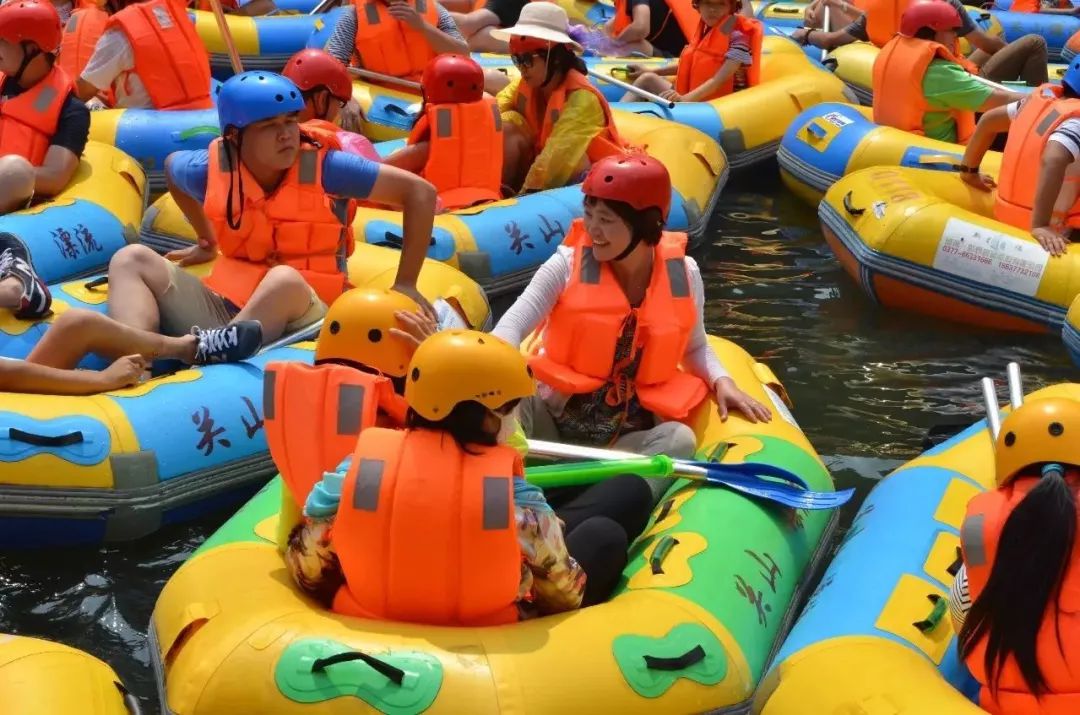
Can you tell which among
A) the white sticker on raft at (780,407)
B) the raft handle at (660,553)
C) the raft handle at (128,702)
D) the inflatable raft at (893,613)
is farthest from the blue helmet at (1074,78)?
the raft handle at (128,702)

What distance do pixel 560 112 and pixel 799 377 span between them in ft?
5.24

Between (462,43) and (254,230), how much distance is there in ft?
11.4

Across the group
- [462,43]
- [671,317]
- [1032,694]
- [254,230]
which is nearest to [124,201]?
[254,230]

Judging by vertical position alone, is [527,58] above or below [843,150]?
above

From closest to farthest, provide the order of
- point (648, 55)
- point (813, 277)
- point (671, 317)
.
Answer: point (671, 317)
point (813, 277)
point (648, 55)

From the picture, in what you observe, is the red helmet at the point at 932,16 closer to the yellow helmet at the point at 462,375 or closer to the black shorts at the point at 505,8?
the black shorts at the point at 505,8

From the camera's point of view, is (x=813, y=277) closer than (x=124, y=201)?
No

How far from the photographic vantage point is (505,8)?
460 inches

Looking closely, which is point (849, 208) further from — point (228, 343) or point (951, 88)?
point (228, 343)

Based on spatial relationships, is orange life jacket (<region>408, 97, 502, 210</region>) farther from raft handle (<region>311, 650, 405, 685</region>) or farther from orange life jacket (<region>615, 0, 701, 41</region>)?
orange life jacket (<region>615, 0, 701, 41</region>)

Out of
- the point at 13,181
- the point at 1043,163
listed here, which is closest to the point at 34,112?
the point at 13,181

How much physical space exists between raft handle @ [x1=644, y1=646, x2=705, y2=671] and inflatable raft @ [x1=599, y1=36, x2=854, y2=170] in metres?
5.67

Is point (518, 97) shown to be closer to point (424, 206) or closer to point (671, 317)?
point (424, 206)

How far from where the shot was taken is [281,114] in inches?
213
